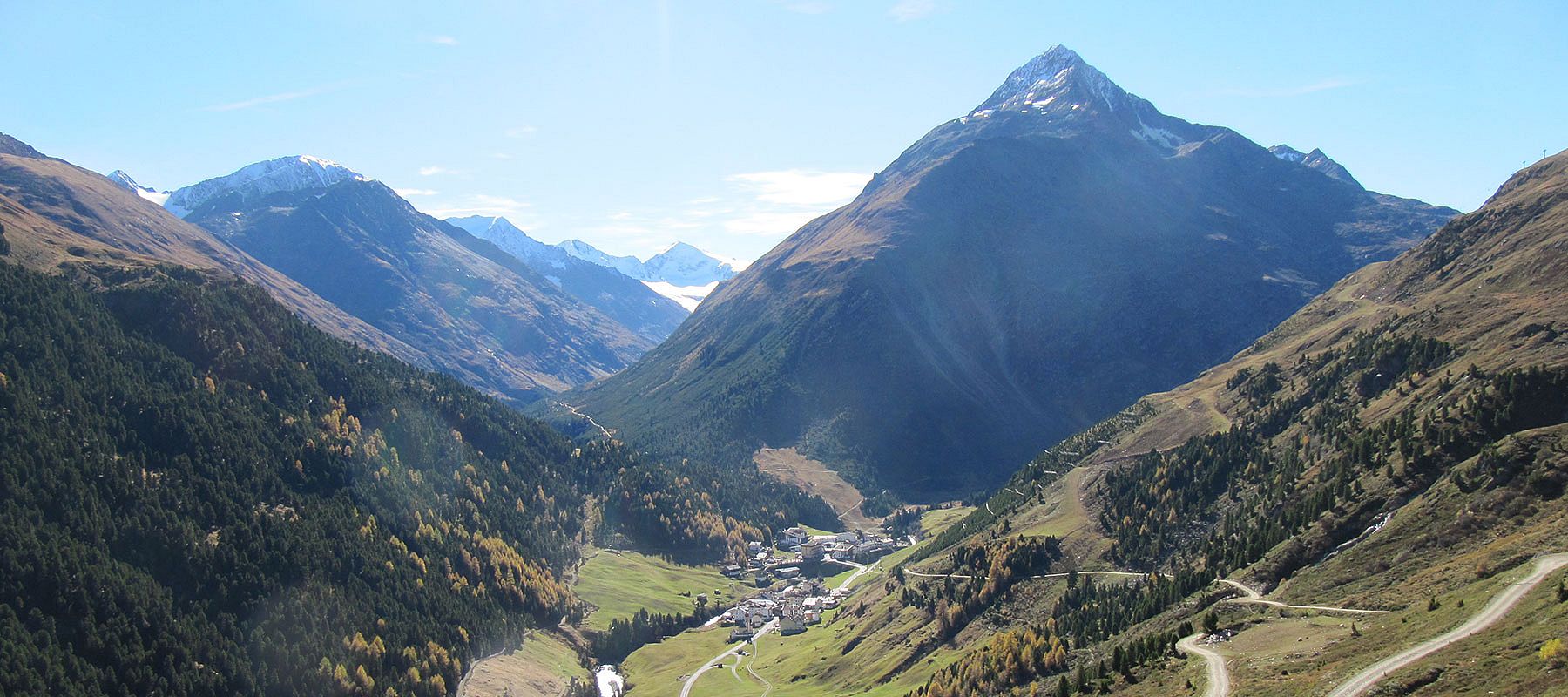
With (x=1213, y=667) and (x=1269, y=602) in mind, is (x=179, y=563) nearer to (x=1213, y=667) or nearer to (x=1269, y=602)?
(x=1213, y=667)

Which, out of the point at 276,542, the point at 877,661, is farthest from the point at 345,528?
the point at 877,661

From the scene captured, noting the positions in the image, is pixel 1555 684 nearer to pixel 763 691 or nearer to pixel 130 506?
pixel 763 691

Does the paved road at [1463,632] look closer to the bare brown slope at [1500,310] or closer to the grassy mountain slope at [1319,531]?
the grassy mountain slope at [1319,531]

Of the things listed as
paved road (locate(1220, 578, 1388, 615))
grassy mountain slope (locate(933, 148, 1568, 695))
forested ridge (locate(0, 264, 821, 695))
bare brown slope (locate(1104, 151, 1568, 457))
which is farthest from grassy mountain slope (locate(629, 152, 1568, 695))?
forested ridge (locate(0, 264, 821, 695))

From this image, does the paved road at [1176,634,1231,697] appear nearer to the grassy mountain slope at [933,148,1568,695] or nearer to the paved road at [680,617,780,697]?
the grassy mountain slope at [933,148,1568,695]

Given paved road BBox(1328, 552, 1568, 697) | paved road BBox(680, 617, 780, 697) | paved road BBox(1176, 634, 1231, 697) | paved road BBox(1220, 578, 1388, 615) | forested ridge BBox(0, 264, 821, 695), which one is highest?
paved road BBox(1328, 552, 1568, 697)
